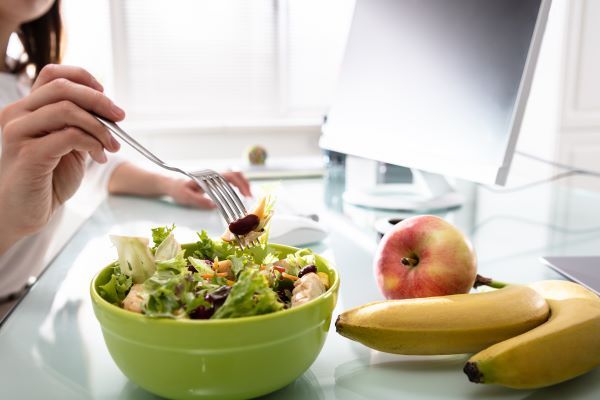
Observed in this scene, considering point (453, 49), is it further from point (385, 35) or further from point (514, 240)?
point (514, 240)

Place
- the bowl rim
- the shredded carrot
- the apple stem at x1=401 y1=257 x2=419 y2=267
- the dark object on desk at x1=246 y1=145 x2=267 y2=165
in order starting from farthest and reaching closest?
the dark object on desk at x1=246 y1=145 x2=267 y2=165
the apple stem at x1=401 y1=257 x2=419 y2=267
the shredded carrot
the bowl rim

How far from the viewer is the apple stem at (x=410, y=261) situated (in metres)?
→ 0.58

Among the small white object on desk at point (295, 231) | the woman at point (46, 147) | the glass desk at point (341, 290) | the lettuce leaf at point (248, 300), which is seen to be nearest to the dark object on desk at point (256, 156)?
the glass desk at point (341, 290)

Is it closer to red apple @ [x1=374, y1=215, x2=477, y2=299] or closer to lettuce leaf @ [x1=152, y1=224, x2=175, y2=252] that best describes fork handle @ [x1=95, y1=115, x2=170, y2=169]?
lettuce leaf @ [x1=152, y1=224, x2=175, y2=252]

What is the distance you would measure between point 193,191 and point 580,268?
30.0 inches

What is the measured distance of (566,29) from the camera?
2439mm

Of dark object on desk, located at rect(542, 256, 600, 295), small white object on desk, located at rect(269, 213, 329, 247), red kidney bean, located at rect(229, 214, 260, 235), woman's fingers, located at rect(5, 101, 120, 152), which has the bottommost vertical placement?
small white object on desk, located at rect(269, 213, 329, 247)

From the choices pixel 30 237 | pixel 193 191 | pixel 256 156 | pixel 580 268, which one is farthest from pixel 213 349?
pixel 256 156

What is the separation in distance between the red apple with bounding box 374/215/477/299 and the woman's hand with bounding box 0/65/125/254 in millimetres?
337

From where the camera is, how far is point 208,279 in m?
0.47

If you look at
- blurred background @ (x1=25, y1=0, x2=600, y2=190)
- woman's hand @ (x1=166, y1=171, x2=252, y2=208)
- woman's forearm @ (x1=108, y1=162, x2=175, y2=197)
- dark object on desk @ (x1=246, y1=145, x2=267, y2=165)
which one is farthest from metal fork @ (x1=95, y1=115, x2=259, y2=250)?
blurred background @ (x1=25, y1=0, x2=600, y2=190)

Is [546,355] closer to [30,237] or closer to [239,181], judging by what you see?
[239,181]

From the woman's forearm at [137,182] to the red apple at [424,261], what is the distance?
743mm

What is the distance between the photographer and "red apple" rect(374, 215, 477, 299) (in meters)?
0.55
